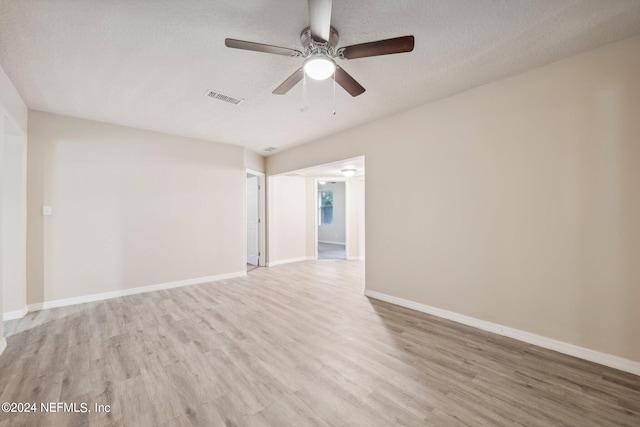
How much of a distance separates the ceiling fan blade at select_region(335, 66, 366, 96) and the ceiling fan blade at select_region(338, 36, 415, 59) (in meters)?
0.17

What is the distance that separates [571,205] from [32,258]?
20.5ft

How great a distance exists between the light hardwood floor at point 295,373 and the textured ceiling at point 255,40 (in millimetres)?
2685

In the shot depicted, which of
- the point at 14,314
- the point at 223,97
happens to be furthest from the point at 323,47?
the point at 14,314

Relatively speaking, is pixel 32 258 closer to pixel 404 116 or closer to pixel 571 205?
pixel 404 116

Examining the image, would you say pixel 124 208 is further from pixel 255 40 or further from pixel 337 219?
pixel 337 219

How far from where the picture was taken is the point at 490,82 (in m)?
2.76

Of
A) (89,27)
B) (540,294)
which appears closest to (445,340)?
(540,294)

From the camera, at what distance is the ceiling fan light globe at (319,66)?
186 cm

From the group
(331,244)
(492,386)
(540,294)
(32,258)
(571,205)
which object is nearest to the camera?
(492,386)

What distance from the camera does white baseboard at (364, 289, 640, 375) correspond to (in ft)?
6.84

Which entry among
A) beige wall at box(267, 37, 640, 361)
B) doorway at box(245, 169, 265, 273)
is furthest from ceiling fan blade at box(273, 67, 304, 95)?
doorway at box(245, 169, 265, 273)

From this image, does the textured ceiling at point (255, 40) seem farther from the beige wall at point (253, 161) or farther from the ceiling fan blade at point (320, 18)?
the beige wall at point (253, 161)

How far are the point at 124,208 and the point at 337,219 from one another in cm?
773

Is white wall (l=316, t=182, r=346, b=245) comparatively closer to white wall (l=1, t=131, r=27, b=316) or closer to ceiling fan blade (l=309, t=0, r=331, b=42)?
white wall (l=1, t=131, r=27, b=316)
